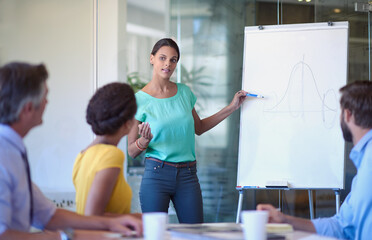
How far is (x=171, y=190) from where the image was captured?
2881 mm

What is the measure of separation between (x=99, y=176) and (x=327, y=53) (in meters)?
2.29

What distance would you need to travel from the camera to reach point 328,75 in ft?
11.3

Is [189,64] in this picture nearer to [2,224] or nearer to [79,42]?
[79,42]

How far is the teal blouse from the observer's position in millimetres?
2906

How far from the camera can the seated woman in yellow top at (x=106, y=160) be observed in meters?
1.77

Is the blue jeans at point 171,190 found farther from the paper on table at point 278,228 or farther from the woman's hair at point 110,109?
the paper on table at point 278,228

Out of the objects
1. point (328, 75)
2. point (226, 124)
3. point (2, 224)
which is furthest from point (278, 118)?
point (2, 224)

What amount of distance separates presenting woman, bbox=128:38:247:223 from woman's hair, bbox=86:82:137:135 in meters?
0.85

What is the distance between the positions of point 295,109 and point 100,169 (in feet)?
6.74

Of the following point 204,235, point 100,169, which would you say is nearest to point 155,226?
point 204,235

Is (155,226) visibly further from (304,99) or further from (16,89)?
(304,99)

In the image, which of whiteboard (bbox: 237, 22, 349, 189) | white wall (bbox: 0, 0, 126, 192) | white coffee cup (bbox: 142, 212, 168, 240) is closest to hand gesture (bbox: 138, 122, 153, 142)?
whiteboard (bbox: 237, 22, 349, 189)

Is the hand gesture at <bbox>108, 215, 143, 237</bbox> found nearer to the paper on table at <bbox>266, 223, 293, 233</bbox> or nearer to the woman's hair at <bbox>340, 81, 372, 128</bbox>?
the paper on table at <bbox>266, 223, 293, 233</bbox>

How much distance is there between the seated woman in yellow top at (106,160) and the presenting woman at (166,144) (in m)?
0.85
